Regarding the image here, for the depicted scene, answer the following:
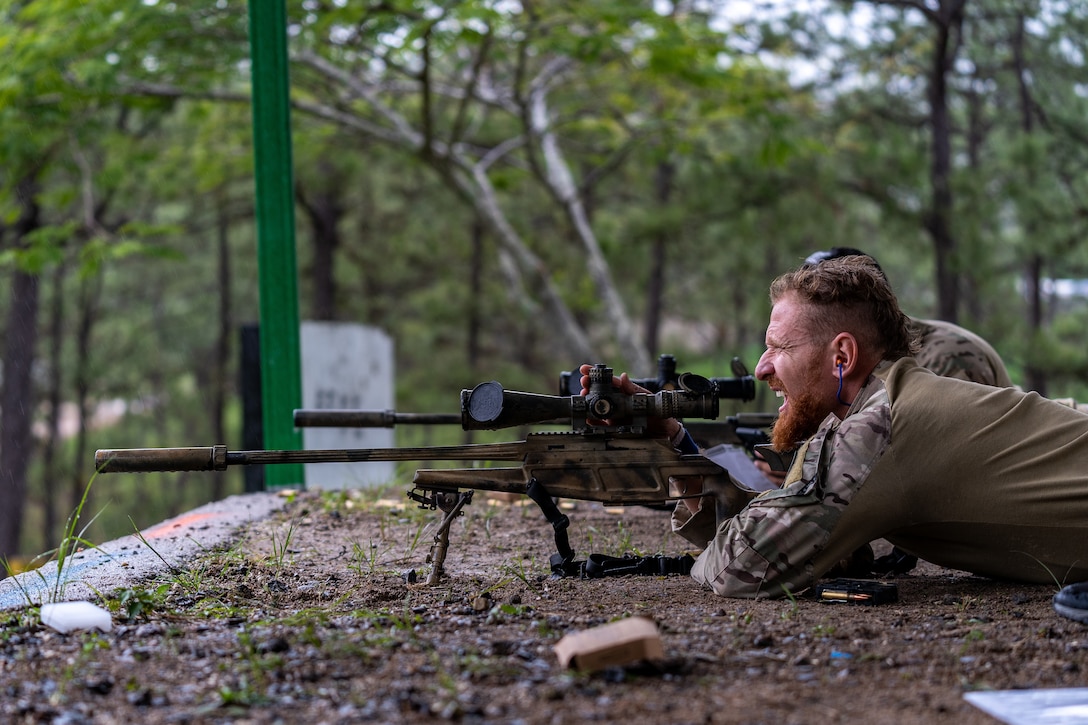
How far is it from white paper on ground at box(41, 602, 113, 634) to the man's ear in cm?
269

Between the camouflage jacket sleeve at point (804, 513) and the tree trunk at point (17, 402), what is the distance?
1434 cm

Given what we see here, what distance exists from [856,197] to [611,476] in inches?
499

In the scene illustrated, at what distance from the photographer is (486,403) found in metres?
3.69

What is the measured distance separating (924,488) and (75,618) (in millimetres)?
2846

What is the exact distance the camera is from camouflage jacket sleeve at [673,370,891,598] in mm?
3551

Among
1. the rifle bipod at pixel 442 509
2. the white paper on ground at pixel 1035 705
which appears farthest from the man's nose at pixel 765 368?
the white paper on ground at pixel 1035 705

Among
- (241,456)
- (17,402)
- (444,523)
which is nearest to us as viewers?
(241,456)

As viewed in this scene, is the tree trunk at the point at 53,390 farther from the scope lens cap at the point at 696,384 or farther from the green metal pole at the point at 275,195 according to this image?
the scope lens cap at the point at 696,384

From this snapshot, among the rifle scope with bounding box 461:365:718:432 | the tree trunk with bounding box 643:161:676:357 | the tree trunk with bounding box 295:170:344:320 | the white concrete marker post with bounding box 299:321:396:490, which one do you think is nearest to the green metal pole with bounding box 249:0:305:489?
the white concrete marker post with bounding box 299:321:396:490

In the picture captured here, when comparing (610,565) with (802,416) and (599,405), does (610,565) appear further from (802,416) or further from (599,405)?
(802,416)

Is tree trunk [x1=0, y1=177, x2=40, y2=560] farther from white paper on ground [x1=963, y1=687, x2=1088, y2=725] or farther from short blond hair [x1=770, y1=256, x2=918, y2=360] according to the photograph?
white paper on ground [x1=963, y1=687, x2=1088, y2=725]

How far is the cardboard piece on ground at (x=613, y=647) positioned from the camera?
8.95 ft

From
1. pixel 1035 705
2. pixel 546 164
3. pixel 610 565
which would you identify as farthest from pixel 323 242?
pixel 1035 705

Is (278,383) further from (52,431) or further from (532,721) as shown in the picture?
(52,431)
